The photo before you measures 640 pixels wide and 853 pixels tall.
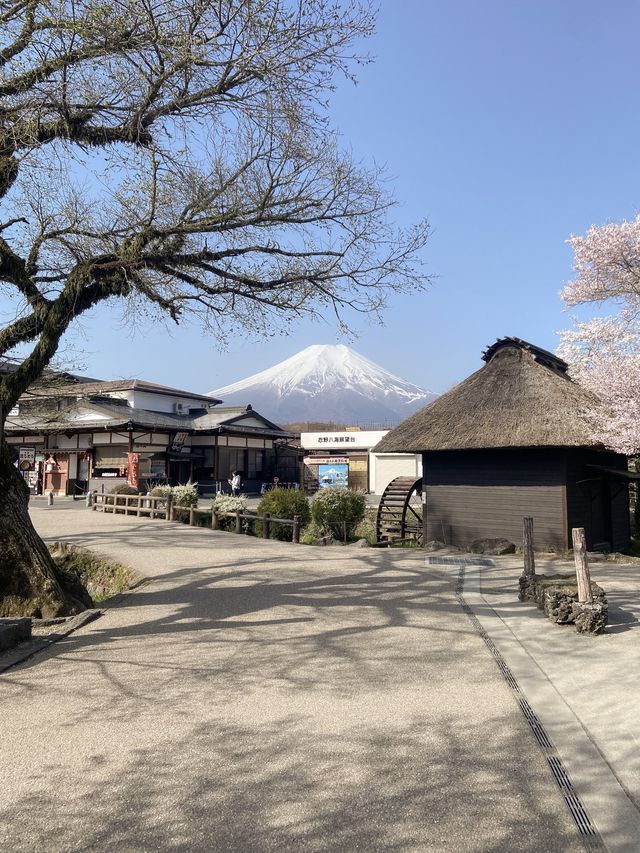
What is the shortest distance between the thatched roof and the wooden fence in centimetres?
350

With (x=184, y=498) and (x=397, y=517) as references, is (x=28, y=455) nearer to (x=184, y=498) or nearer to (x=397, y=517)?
(x=184, y=498)

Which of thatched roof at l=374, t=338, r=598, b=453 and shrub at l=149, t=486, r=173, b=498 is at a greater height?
thatched roof at l=374, t=338, r=598, b=453

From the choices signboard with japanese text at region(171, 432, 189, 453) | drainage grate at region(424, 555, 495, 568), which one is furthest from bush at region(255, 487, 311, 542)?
signboard with japanese text at region(171, 432, 189, 453)

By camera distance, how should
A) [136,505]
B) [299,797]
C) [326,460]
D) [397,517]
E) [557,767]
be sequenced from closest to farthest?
1. [299,797]
2. [557,767]
3. [397,517]
4. [136,505]
5. [326,460]

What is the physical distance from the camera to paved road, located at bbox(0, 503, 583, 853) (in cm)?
278

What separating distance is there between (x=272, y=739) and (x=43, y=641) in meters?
3.33

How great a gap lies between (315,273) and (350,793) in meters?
6.27

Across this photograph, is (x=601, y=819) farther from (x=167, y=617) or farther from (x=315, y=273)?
(x=315, y=273)

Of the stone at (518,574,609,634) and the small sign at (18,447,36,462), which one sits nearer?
the stone at (518,574,609,634)

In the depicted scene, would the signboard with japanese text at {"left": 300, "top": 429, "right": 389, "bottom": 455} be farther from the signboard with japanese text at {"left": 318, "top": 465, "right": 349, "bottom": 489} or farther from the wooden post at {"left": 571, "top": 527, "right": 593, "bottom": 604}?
the wooden post at {"left": 571, "top": 527, "right": 593, "bottom": 604}

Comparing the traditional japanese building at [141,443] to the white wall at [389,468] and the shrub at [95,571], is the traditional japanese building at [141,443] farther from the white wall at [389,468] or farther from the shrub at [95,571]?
the shrub at [95,571]

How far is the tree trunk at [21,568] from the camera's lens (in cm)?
670

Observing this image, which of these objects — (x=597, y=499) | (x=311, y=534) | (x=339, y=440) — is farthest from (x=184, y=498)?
(x=339, y=440)

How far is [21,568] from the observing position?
6.84m
